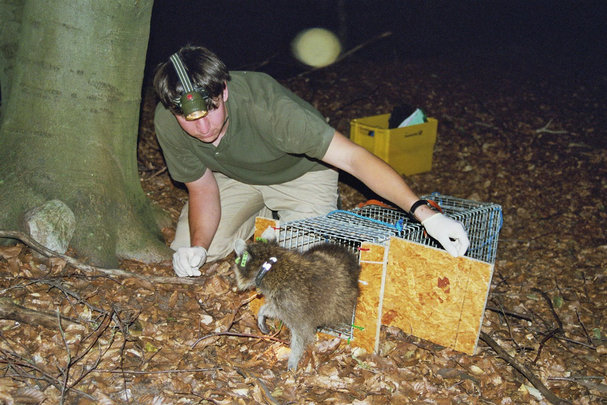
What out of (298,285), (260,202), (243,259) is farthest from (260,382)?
(260,202)

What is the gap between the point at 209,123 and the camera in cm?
399

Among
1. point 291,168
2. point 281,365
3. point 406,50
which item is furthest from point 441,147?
point 406,50

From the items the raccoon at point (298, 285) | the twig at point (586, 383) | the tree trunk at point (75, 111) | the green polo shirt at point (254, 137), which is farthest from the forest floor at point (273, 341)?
the green polo shirt at point (254, 137)

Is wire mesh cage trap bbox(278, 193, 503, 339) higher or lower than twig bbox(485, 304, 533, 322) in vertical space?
higher

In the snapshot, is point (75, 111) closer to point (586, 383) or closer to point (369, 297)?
point (369, 297)

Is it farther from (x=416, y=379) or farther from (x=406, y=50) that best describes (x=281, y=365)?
(x=406, y=50)

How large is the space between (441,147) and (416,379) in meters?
6.25

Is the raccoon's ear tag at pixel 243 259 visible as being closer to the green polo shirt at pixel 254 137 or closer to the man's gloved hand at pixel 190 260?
the man's gloved hand at pixel 190 260

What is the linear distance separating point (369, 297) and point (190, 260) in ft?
5.19

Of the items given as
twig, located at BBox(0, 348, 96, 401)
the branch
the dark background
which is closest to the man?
the branch

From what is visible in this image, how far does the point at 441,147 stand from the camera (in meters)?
9.31

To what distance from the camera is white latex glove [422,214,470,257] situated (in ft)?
12.3

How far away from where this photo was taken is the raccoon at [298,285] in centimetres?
357

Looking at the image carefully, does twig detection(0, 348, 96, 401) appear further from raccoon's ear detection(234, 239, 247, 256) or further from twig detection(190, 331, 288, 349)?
raccoon's ear detection(234, 239, 247, 256)
